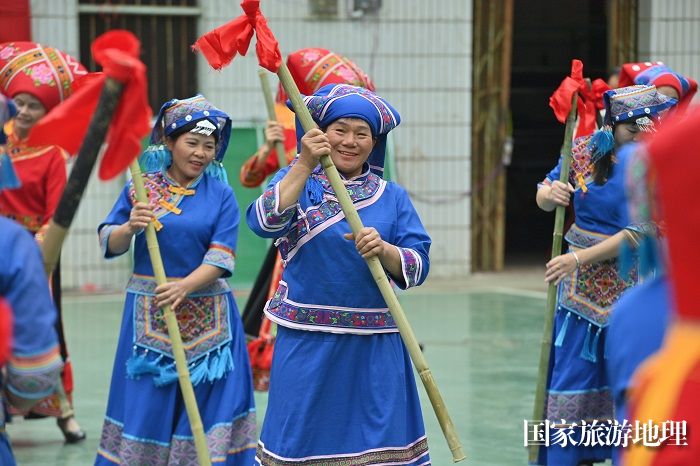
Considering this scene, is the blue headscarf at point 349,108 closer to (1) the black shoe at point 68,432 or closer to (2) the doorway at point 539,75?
(1) the black shoe at point 68,432

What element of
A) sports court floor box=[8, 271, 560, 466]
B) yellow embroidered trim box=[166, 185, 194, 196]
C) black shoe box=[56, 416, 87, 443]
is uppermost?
yellow embroidered trim box=[166, 185, 194, 196]

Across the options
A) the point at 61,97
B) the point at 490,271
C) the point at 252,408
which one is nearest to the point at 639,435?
the point at 252,408

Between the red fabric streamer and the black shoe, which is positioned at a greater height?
the red fabric streamer

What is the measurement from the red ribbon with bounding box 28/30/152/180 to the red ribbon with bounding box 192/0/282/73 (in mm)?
1023

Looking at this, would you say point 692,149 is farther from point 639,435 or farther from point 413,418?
point 413,418

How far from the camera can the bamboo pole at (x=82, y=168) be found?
2.65m

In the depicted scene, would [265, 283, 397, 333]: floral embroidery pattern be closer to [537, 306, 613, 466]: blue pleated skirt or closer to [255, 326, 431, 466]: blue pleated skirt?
[255, 326, 431, 466]: blue pleated skirt

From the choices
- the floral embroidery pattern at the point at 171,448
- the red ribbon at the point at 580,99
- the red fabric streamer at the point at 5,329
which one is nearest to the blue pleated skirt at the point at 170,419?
the floral embroidery pattern at the point at 171,448

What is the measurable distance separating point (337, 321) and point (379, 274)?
226mm

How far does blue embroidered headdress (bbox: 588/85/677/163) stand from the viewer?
4.91 meters

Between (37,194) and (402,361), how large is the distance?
2205 millimetres

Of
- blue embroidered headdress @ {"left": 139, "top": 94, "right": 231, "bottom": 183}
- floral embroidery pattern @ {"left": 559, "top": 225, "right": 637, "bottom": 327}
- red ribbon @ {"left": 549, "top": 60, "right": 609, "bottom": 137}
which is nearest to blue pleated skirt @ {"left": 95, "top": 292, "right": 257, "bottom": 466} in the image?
blue embroidered headdress @ {"left": 139, "top": 94, "right": 231, "bottom": 183}

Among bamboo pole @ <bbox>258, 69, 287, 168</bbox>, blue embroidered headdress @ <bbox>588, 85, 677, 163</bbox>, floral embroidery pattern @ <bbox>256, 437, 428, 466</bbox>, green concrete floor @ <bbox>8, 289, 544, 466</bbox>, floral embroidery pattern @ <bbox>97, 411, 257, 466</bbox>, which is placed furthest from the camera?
bamboo pole @ <bbox>258, 69, 287, 168</bbox>

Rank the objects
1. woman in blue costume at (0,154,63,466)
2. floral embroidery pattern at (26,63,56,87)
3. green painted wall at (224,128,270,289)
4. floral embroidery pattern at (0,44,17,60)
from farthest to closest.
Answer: green painted wall at (224,128,270,289), floral embroidery pattern at (0,44,17,60), floral embroidery pattern at (26,63,56,87), woman in blue costume at (0,154,63,466)
